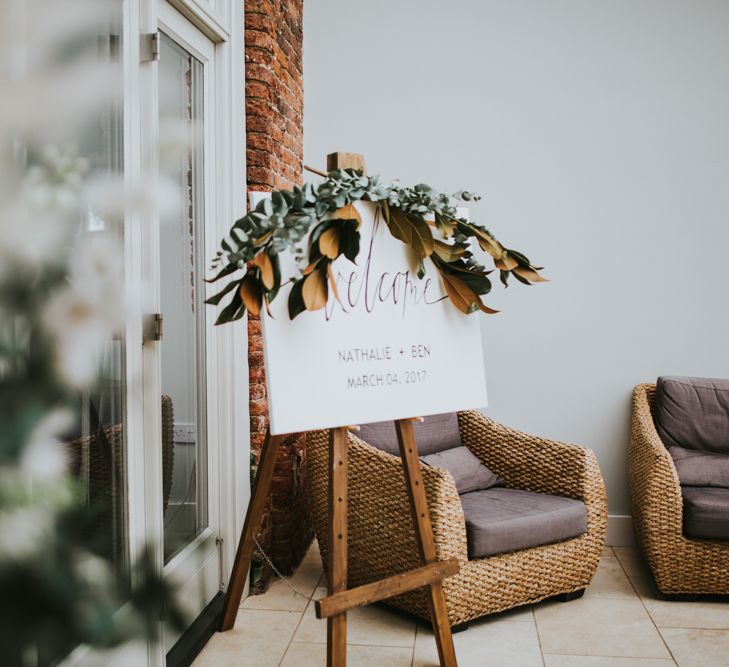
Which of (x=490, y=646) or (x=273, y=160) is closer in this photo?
(x=490, y=646)

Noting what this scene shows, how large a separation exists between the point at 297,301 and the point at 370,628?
1373mm

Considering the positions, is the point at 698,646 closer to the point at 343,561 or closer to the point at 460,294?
the point at 343,561

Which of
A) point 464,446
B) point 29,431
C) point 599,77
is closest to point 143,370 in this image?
point 464,446

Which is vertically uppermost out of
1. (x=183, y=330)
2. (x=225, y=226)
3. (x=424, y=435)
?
(x=225, y=226)

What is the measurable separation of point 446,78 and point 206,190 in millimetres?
1543

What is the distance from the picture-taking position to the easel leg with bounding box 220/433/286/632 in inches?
97.8

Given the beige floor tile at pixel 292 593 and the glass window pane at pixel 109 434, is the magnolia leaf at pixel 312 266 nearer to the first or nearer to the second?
the glass window pane at pixel 109 434

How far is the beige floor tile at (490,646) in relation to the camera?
2.49m

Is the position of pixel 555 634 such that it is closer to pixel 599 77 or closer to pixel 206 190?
pixel 206 190

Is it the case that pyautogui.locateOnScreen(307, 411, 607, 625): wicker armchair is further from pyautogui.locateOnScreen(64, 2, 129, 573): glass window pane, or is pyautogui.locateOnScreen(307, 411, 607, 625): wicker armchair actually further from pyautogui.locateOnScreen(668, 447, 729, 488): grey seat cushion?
pyautogui.locateOnScreen(64, 2, 129, 573): glass window pane

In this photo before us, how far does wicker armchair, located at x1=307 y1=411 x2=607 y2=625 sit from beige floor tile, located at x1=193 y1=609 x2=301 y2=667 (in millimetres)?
347

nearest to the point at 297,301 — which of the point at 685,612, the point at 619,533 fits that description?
the point at 685,612

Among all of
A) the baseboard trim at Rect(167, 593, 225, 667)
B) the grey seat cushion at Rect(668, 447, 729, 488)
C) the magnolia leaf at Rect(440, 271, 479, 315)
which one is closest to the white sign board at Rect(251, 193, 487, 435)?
the magnolia leaf at Rect(440, 271, 479, 315)

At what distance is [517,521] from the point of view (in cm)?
275
